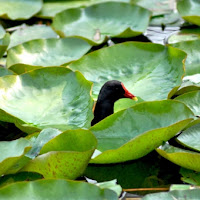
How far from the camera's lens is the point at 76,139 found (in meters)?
1.70

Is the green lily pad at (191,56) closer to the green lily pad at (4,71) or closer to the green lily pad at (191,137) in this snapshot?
the green lily pad at (191,137)

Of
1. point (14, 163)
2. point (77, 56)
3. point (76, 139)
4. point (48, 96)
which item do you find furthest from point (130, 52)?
point (14, 163)

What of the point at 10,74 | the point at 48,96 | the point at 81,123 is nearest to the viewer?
the point at 81,123

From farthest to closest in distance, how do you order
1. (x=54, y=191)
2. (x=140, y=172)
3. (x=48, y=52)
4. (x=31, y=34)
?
(x=31, y=34) → (x=48, y=52) → (x=140, y=172) → (x=54, y=191)

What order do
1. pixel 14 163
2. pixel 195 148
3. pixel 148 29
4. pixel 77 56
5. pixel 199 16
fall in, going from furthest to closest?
pixel 148 29, pixel 199 16, pixel 77 56, pixel 195 148, pixel 14 163

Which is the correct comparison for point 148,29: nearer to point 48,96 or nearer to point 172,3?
point 172,3

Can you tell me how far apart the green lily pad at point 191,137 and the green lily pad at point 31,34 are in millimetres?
1303

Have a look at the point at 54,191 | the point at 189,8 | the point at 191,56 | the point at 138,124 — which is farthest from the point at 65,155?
the point at 189,8

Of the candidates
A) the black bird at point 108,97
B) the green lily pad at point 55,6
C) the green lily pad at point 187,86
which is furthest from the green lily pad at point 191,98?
the green lily pad at point 55,6

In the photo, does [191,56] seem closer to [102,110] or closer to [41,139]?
[102,110]

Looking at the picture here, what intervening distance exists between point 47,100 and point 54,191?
710 mm

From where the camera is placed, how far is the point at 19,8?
3.29 m

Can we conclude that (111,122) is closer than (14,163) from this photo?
No

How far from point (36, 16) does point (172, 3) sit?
0.87 metres
